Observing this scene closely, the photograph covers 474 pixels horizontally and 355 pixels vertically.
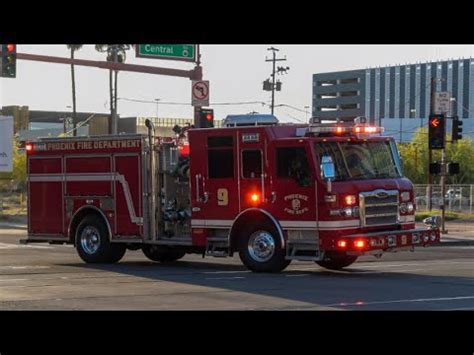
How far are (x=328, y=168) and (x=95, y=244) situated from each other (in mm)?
6024

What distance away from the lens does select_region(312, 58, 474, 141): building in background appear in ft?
390

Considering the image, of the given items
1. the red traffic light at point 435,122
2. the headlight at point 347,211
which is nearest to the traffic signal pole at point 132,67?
the red traffic light at point 435,122

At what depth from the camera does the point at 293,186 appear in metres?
16.0

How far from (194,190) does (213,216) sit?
28.1 inches

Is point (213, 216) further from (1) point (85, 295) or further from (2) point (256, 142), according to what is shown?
(1) point (85, 295)

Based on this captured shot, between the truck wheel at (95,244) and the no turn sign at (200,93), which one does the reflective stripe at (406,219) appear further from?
the no turn sign at (200,93)

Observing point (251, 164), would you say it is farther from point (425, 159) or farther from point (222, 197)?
point (425, 159)

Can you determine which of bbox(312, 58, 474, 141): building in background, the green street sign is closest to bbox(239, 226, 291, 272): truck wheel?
the green street sign

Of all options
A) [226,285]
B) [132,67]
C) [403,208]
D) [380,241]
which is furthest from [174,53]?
[226,285]

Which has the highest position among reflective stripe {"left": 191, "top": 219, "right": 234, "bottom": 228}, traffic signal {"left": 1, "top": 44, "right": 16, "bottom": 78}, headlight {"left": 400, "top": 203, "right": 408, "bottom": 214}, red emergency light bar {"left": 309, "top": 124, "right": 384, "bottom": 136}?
traffic signal {"left": 1, "top": 44, "right": 16, "bottom": 78}

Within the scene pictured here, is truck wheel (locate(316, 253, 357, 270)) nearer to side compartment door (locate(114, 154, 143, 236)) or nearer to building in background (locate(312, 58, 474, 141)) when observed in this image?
side compartment door (locate(114, 154, 143, 236))

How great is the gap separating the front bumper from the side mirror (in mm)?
1138
